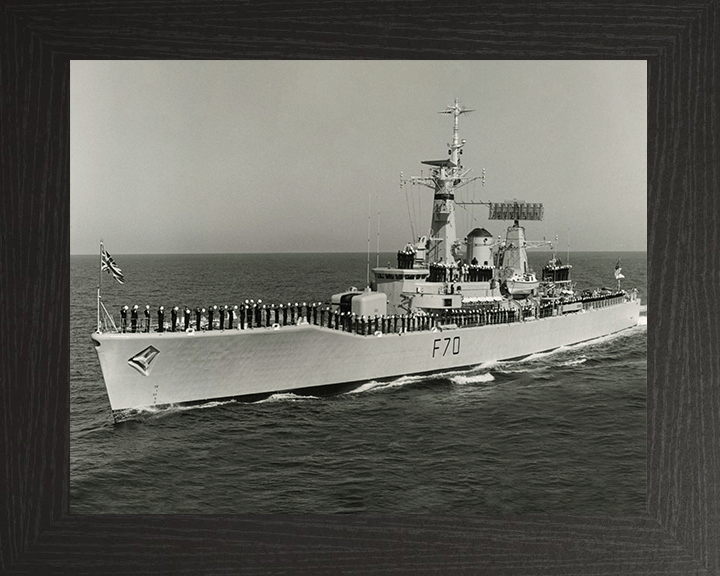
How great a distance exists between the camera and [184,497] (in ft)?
14.1

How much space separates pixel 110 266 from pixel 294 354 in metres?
2.86

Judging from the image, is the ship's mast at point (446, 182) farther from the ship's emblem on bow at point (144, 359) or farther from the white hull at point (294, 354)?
the ship's emblem on bow at point (144, 359)

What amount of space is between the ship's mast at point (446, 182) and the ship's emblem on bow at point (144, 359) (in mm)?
2730

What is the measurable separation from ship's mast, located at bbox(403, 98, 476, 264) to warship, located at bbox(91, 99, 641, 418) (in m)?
0.01

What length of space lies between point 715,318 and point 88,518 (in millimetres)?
3898

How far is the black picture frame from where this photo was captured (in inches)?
161

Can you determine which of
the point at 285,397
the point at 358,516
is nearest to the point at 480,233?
the point at 285,397

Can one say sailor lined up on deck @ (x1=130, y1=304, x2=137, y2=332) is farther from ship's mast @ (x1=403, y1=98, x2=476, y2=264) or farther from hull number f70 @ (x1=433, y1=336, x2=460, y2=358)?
hull number f70 @ (x1=433, y1=336, x2=460, y2=358)

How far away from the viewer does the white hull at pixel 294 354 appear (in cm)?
586

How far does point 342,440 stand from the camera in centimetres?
477

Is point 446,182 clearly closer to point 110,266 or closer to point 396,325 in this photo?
point 110,266

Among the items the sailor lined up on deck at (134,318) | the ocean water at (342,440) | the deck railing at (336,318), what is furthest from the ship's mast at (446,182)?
the sailor lined up on deck at (134,318)

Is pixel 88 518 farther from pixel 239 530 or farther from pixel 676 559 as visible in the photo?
pixel 676 559

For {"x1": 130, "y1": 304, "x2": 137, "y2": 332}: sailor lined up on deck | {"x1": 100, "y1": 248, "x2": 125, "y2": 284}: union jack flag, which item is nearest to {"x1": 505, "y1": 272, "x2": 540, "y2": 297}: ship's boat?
{"x1": 130, "y1": 304, "x2": 137, "y2": 332}: sailor lined up on deck
